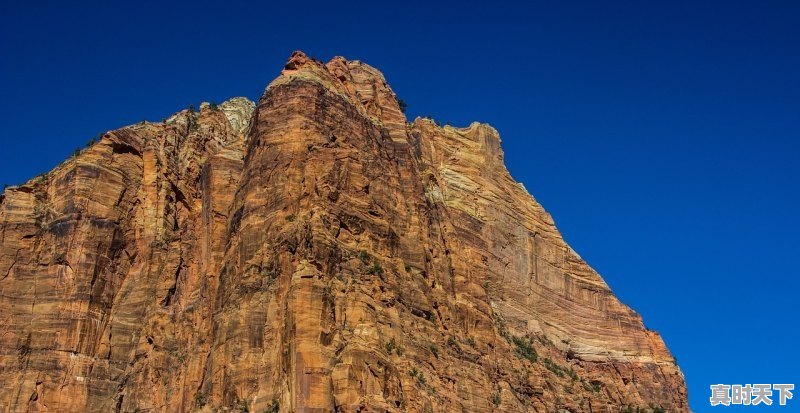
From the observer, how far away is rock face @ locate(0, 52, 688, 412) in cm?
9950

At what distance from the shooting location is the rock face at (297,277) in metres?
99.5

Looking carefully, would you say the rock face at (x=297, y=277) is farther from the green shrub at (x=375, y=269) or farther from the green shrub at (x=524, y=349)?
the green shrub at (x=524, y=349)

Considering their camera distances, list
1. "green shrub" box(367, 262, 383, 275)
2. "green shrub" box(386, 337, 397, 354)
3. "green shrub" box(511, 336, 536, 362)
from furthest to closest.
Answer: "green shrub" box(511, 336, 536, 362)
"green shrub" box(367, 262, 383, 275)
"green shrub" box(386, 337, 397, 354)

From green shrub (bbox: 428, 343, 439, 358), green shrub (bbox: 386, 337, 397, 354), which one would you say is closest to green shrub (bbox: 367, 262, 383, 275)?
green shrub (bbox: 386, 337, 397, 354)

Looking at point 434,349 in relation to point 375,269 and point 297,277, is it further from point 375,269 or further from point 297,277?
point 297,277

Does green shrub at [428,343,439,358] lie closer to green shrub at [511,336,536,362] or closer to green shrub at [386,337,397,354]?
green shrub at [386,337,397,354]

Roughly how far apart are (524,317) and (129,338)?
37349mm

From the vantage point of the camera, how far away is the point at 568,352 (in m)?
134

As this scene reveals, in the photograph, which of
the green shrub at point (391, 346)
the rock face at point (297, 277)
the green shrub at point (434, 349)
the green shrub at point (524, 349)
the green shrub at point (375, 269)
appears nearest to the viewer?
the green shrub at point (391, 346)

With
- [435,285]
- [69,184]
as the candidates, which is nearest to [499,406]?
[435,285]

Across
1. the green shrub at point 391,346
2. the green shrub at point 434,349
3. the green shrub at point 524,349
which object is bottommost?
the green shrub at point 391,346

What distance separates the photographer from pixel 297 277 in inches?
3868

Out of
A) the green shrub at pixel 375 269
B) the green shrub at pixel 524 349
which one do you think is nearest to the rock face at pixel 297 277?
the green shrub at pixel 375 269

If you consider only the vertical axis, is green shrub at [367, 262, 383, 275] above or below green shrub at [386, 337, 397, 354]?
above
